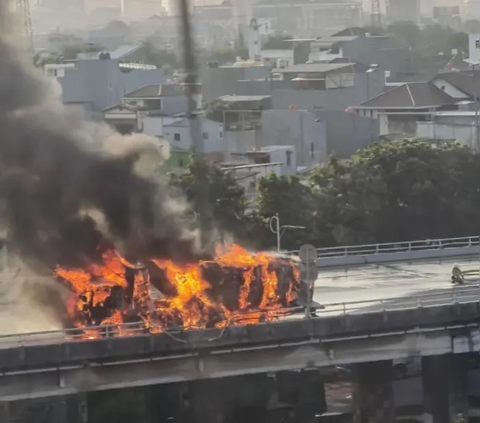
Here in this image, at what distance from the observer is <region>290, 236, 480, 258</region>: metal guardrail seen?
120 ft

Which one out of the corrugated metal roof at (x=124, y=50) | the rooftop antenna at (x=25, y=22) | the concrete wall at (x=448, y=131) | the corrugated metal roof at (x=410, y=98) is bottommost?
the concrete wall at (x=448, y=131)

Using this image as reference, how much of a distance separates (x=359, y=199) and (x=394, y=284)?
8.23 metres

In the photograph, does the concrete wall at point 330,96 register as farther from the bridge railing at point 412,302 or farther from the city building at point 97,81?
the bridge railing at point 412,302

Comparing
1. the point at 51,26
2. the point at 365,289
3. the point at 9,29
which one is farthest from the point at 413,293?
the point at 51,26

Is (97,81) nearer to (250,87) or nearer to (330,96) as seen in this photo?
(250,87)

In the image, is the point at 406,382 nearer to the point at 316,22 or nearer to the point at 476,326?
the point at 476,326

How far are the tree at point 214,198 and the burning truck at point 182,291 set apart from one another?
9960 millimetres

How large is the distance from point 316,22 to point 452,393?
8070 cm

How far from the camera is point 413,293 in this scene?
30359mm

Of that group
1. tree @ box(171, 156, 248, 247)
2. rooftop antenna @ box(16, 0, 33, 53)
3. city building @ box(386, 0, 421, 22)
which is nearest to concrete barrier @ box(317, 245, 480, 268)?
tree @ box(171, 156, 248, 247)

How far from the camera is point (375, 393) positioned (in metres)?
27.5

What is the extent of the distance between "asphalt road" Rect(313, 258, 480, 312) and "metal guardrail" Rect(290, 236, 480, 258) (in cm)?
121

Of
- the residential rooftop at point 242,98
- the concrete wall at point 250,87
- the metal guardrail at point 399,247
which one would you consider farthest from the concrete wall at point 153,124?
the metal guardrail at point 399,247

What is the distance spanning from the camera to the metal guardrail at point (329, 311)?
77.8 feet
